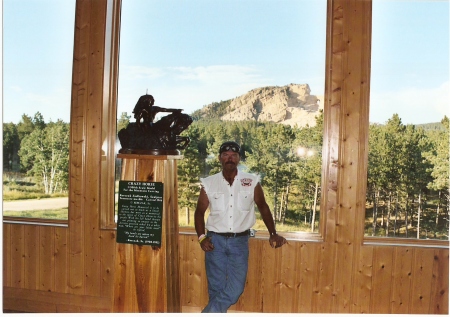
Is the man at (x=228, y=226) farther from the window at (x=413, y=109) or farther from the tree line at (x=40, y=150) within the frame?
the tree line at (x=40, y=150)

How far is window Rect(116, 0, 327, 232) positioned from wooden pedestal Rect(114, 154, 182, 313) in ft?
2.73

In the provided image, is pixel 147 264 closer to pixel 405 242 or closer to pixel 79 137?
pixel 79 137

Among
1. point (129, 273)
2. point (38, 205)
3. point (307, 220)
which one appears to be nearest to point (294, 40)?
point (307, 220)

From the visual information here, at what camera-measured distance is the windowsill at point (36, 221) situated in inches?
161

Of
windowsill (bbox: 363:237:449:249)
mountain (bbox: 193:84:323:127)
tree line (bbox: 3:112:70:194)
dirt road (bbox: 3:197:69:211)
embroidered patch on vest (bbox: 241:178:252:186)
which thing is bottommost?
windowsill (bbox: 363:237:449:249)

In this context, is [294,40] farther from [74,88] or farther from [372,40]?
[74,88]

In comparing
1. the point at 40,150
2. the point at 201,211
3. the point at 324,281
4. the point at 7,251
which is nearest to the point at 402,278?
the point at 324,281

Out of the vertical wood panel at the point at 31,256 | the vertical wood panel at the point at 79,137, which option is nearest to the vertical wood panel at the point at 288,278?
the vertical wood panel at the point at 79,137

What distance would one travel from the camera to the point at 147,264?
3172mm

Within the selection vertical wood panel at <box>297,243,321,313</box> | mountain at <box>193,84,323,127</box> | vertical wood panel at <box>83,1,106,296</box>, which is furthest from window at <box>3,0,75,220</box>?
vertical wood panel at <box>297,243,321,313</box>

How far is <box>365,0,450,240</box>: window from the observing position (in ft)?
12.1

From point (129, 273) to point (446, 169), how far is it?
8.60 feet

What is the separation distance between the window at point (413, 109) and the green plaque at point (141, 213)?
1.78 metres

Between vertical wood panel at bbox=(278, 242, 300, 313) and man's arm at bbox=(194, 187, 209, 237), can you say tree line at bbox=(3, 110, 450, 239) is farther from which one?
man's arm at bbox=(194, 187, 209, 237)
